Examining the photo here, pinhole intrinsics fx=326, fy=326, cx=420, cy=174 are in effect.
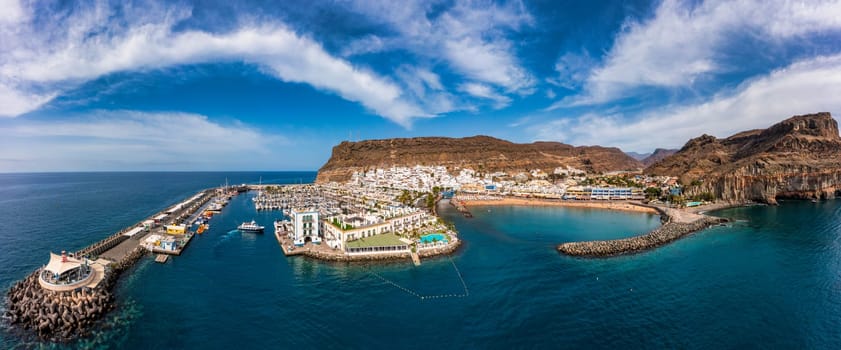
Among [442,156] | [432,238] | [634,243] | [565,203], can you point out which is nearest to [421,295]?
[432,238]

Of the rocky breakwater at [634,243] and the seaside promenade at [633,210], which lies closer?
the rocky breakwater at [634,243]

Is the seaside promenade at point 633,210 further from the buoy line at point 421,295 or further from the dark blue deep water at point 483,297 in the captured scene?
the buoy line at point 421,295

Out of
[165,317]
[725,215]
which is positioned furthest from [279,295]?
[725,215]

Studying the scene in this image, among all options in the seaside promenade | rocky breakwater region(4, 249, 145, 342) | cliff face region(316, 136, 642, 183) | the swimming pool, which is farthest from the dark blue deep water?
cliff face region(316, 136, 642, 183)

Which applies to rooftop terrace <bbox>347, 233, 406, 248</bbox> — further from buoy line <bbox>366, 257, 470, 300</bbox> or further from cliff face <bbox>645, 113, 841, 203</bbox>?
cliff face <bbox>645, 113, 841, 203</bbox>

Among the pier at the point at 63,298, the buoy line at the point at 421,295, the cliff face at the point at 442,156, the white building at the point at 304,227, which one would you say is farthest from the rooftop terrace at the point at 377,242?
the cliff face at the point at 442,156

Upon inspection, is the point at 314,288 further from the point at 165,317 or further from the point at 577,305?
the point at 577,305

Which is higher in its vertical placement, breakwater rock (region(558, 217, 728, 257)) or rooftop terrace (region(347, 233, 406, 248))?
rooftop terrace (region(347, 233, 406, 248))
